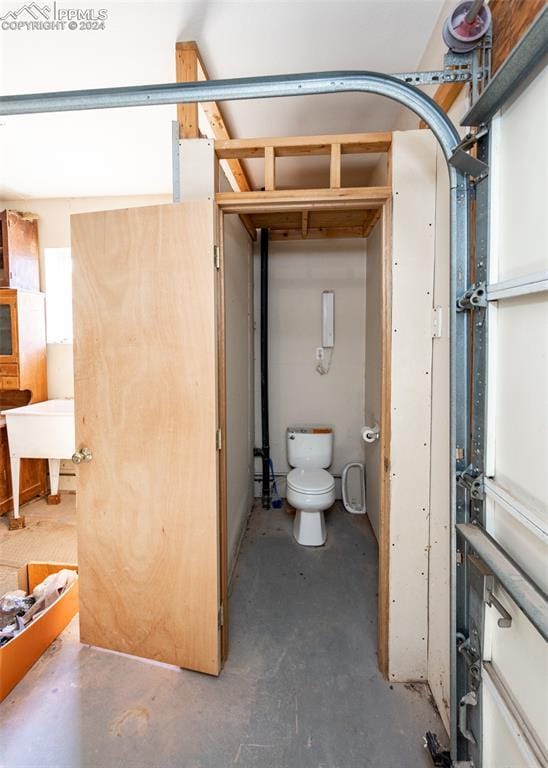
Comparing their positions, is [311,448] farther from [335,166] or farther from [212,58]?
[212,58]

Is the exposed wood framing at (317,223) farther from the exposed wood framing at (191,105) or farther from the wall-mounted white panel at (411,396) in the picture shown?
the wall-mounted white panel at (411,396)

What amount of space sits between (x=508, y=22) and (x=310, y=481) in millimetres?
2306

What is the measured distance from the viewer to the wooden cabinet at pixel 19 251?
285cm

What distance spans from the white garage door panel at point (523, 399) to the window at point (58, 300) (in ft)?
11.0

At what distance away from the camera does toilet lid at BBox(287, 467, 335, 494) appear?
2.40 metres

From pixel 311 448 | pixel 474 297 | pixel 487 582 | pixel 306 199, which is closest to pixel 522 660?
pixel 487 582

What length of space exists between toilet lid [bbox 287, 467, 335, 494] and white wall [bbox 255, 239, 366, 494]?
1.57ft

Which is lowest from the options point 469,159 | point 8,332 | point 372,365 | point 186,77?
point 372,365

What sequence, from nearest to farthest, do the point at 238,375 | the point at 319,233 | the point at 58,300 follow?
1. the point at 238,375
2. the point at 319,233
3. the point at 58,300

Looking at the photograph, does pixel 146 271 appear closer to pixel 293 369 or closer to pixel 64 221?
pixel 293 369

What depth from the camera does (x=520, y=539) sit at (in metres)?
0.87

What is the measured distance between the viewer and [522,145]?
0.83 metres

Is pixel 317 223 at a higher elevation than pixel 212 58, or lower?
lower

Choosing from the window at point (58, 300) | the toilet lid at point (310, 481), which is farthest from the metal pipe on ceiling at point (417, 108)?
the window at point (58, 300)
